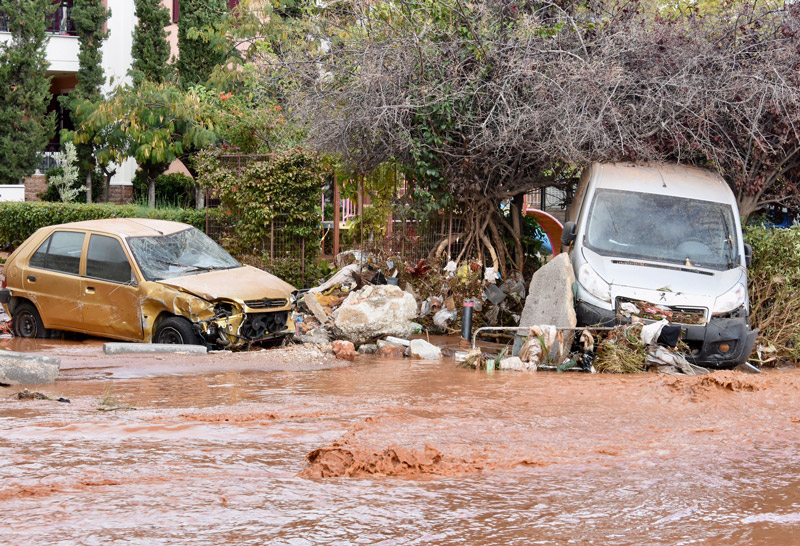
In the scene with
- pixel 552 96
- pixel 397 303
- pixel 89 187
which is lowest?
pixel 397 303

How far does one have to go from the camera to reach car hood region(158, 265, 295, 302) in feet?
33.8

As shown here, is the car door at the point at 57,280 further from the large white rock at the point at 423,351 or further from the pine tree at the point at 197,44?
the pine tree at the point at 197,44

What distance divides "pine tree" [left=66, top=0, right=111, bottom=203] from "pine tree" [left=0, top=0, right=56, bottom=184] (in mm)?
933

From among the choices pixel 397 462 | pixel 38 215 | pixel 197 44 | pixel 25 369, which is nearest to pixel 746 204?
pixel 397 462

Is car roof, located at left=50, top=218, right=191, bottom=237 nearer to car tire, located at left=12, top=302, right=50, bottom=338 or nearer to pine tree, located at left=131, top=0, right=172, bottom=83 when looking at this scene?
car tire, located at left=12, top=302, right=50, bottom=338

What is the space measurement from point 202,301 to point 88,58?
66.6ft

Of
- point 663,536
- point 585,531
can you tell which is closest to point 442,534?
point 585,531

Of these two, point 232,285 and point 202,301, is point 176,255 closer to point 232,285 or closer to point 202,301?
point 232,285

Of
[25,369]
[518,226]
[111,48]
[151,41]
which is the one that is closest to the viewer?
[25,369]

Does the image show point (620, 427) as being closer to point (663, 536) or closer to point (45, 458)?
point (663, 536)

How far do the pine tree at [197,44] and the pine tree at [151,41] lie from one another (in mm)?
531

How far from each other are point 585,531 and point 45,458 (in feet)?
10.9

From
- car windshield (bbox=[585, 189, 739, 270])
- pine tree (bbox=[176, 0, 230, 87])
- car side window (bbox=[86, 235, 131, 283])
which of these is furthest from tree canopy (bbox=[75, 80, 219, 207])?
car windshield (bbox=[585, 189, 739, 270])

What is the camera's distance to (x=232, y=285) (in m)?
10.6
